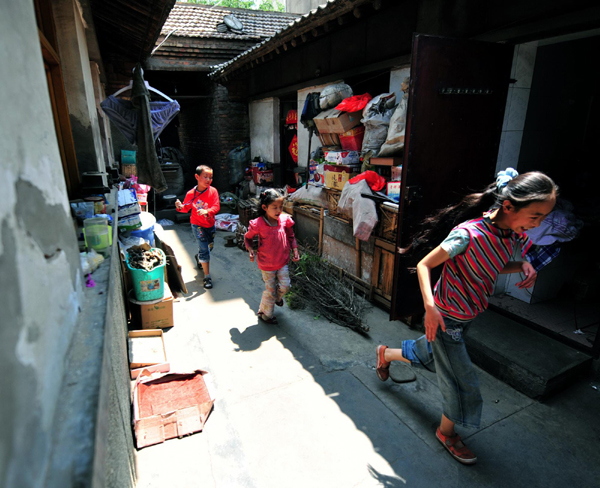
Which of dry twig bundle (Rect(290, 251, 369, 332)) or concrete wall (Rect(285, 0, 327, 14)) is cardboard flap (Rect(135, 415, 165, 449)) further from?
concrete wall (Rect(285, 0, 327, 14))

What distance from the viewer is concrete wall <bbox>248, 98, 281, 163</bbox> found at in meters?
9.80

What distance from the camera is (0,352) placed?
84 cm

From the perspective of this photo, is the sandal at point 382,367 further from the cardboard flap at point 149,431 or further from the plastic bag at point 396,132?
the plastic bag at point 396,132

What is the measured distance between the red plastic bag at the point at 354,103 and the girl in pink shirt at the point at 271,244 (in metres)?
2.06

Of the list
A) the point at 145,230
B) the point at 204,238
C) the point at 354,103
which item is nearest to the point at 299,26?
the point at 354,103

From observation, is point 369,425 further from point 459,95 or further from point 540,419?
point 459,95

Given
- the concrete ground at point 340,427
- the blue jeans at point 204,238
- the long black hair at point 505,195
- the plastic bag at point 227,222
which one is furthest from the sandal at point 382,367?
the plastic bag at point 227,222

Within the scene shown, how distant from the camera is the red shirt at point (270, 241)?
4.22 metres

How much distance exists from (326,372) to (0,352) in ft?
10.2

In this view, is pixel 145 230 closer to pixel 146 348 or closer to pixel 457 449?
pixel 146 348

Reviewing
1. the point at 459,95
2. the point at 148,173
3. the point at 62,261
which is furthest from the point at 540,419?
the point at 148,173

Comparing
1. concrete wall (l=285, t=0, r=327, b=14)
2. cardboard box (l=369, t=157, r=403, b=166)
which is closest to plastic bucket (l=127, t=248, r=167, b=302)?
cardboard box (l=369, t=157, r=403, b=166)

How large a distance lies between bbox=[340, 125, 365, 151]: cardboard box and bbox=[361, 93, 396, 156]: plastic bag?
13.5 inches

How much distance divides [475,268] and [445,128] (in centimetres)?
193
